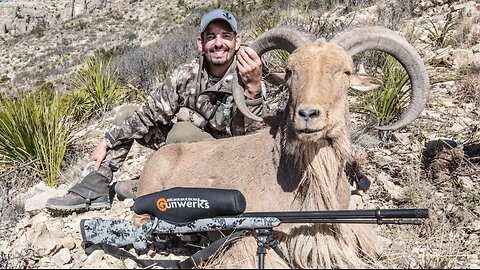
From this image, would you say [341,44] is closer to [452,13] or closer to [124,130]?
[124,130]

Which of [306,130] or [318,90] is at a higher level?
[318,90]

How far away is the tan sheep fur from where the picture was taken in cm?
351

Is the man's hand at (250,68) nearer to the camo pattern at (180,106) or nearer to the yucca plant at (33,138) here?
the camo pattern at (180,106)

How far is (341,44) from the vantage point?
4.02 metres

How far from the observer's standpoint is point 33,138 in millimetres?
6566

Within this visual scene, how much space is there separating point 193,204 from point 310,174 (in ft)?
3.11

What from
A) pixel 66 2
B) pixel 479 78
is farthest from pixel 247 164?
pixel 66 2

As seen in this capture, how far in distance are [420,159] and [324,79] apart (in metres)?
2.12

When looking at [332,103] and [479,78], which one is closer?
[332,103]

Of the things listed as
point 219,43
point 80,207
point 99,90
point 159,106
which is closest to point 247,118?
point 219,43

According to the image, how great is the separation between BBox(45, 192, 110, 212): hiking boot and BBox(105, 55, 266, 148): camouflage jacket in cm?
69

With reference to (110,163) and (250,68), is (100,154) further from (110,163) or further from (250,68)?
(250,68)

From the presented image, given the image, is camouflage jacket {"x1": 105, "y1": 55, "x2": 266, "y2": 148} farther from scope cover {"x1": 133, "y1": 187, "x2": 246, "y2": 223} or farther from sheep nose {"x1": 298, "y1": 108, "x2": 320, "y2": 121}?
sheep nose {"x1": 298, "y1": 108, "x2": 320, "y2": 121}

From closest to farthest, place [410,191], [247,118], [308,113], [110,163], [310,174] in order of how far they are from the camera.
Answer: [308,113] → [310,174] → [410,191] → [247,118] → [110,163]
